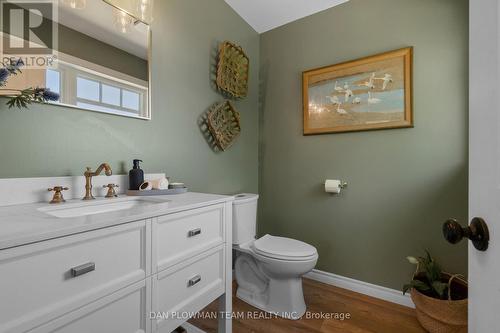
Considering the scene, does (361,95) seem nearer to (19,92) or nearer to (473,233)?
(473,233)

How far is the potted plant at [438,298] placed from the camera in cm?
136

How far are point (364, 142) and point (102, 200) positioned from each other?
183cm

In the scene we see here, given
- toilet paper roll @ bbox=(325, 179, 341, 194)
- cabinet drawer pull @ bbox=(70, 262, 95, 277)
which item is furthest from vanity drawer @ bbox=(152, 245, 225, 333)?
toilet paper roll @ bbox=(325, 179, 341, 194)

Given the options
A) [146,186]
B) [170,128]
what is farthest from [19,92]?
[170,128]

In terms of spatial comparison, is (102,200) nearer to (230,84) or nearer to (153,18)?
(153,18)

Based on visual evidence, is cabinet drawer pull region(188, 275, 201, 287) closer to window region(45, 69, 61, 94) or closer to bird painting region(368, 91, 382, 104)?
window region(45, 69, 61, 94)

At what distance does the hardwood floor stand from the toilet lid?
1.43 ft

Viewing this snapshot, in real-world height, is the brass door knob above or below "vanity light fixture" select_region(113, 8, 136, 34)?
below

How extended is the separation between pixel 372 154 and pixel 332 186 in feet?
1.30

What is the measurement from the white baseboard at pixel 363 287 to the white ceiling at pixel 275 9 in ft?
7.62

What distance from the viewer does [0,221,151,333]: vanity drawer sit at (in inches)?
→ 22.6

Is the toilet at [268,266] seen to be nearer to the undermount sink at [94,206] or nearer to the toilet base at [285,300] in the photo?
the toilet base at [285,300]

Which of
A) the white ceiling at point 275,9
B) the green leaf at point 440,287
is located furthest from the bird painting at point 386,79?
the green leaf at point 440,287

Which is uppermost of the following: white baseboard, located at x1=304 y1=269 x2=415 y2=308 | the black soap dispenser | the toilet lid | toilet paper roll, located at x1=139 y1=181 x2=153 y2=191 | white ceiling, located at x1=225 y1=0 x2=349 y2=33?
white ceiling, located at x1=225 y1=0 x2=349 y2=33
